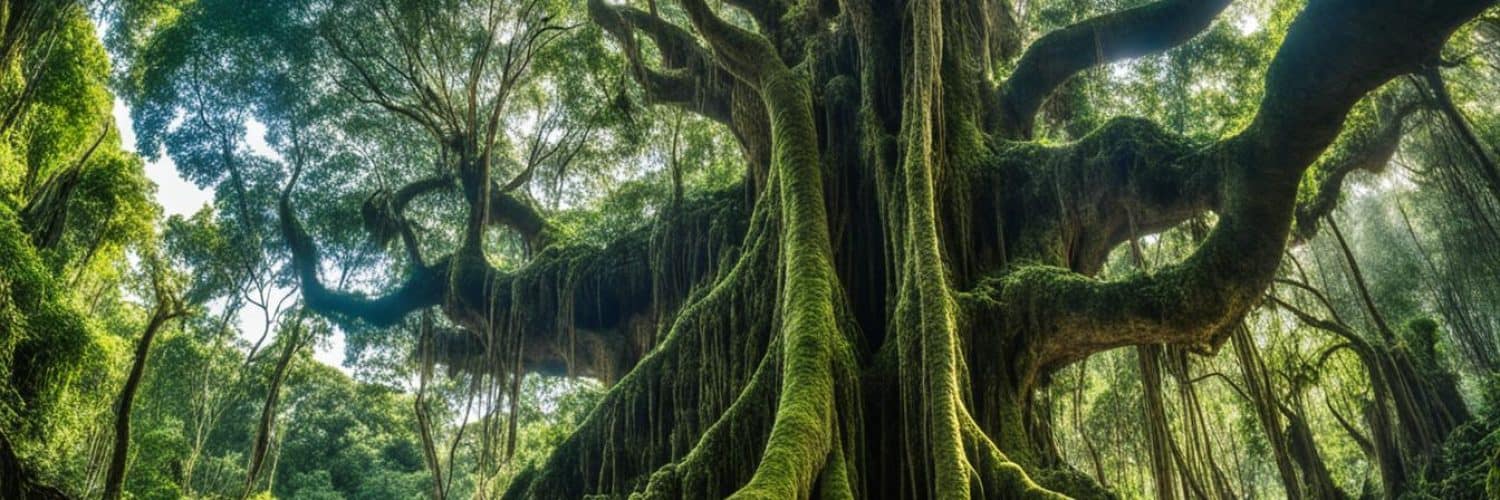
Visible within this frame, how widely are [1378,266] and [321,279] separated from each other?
51.3 feet

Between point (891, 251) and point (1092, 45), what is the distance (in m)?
3.41

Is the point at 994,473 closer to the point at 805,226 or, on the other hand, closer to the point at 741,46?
the point at 805,226

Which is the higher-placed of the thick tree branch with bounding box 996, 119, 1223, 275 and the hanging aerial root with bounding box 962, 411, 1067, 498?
the thick tree branch with bounding box 996, 119, 1223, 275

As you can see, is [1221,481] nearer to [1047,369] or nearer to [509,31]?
[1047,369]

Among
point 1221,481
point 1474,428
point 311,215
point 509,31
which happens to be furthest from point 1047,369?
point 311,215

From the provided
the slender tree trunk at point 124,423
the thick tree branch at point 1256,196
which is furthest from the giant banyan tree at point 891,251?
the slender tree trunk at point 124,423

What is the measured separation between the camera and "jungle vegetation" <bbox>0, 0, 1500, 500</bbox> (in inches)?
228

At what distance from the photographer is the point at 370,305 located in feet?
36.0

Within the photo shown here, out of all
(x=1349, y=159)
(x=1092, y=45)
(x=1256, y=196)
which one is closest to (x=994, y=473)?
(x=1256, y=196)

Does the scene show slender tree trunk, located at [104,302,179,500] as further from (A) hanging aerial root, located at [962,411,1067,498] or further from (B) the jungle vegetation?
(A) hanging aerial root, located at [962,411,1067,498]

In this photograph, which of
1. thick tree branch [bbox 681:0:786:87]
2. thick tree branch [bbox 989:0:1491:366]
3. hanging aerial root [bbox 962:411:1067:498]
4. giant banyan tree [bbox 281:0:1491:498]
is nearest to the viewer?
hanging aerial root [bbox 962:411:1067:498]

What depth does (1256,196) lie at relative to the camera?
584 cm

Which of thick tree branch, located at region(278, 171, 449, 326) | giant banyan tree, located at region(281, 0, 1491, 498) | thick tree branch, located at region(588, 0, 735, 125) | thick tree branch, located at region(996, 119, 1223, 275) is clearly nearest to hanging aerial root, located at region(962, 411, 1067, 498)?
giant banyan tree, located at region(281, 0, 1491, 498)

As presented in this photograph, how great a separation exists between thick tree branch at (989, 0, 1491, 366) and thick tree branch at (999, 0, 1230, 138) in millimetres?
1661
